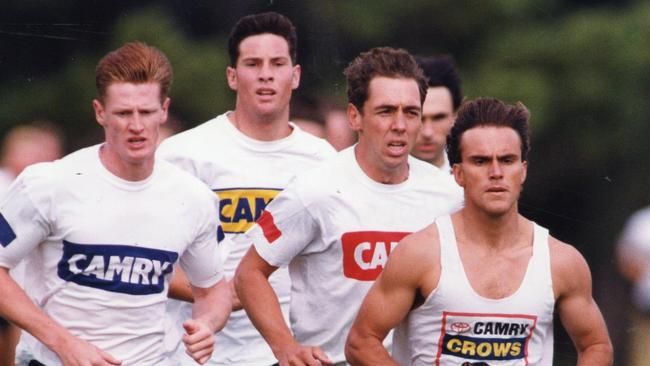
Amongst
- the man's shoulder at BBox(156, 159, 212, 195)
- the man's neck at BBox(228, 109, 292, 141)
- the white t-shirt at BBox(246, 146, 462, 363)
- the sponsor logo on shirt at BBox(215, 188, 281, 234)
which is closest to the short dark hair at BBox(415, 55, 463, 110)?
the man's neck at BBox(228, 109, 292, 141)

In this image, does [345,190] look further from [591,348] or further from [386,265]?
[591,348]

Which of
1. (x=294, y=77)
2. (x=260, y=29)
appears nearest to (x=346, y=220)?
(x=294, y=77)

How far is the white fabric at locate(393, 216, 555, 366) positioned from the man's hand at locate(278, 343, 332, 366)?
1.09ft

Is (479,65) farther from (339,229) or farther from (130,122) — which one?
(130,122)

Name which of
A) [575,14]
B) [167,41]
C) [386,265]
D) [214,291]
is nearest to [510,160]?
[386,265]

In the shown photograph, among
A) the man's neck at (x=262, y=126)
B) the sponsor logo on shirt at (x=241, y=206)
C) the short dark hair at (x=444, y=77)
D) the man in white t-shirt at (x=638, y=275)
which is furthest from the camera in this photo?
the man in white t-shirt at (x=638, y=275)

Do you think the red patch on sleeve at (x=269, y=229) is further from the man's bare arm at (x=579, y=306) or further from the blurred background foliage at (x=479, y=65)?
the blurred background foliage at (x=479, y=65)

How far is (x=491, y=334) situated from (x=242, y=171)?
1.73 metres

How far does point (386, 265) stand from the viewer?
21.4ft

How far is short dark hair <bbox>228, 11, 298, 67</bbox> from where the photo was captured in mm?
8234

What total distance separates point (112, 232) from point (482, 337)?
1352mm

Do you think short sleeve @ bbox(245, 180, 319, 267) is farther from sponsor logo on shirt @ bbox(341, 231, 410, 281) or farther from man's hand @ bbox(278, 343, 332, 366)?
man's hand @ bbox(278, 343, 332, 366)

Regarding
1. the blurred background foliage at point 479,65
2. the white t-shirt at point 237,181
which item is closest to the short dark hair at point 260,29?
the white t-shirt at point 237,181

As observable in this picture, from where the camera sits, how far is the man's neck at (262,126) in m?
7.98
